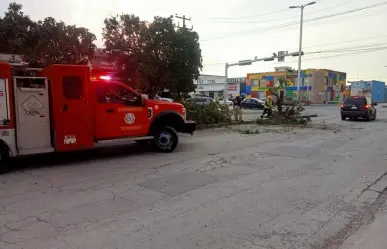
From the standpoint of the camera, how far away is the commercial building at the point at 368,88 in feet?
234

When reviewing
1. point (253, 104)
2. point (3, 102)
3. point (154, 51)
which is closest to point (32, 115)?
point (3, 102)

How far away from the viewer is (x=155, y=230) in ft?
14.4

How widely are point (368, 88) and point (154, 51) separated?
69.4 meters

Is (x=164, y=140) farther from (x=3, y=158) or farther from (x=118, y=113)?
(x=3, y=158)

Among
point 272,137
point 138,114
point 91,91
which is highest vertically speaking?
point 91,91

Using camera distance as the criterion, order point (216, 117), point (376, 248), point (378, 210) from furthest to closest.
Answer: point (216, 117), point (378, 210), point (376, 248)

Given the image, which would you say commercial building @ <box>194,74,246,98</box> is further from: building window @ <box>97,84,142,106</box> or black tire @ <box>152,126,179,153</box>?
building window @ <box>97,84,142,106</box>

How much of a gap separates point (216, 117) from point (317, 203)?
1269 centimetres

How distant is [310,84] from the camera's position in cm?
6212

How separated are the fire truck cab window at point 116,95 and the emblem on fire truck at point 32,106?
4.95 feet

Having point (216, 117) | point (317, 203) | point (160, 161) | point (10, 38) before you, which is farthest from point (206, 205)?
point (10, 38)

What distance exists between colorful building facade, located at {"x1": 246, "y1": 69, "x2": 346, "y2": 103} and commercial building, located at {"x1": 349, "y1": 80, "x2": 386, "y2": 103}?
437 centimetres

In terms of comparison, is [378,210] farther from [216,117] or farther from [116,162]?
[216,117]

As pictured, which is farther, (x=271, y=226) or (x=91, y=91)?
(x=91, y=91)
